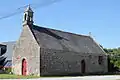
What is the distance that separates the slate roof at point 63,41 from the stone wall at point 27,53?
3.30ft

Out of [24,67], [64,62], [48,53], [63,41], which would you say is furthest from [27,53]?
[63,41]

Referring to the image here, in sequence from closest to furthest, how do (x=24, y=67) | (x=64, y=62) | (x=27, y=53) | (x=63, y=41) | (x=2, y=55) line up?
(x=27, y=53), (x=24, y=67), (x=64, y=62), (x=63, y=41), (x=2, y=55)

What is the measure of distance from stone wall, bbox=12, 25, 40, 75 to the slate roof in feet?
3.30

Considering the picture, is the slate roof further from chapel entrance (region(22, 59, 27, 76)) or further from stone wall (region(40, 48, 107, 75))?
chapel entrance (region(22, 59, 27, 76))

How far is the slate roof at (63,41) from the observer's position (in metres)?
40.5

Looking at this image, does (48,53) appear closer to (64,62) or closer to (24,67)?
(64,62)

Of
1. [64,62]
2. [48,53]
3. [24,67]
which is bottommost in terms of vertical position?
[24,67]

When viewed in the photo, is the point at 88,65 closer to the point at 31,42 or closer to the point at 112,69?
the point at 112,69

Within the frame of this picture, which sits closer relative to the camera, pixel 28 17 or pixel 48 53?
pixel 48 53

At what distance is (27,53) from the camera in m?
40.8

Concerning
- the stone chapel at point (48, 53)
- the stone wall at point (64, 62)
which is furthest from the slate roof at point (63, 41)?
the stone wall at point (64, 62)

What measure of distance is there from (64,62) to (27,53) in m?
6.05

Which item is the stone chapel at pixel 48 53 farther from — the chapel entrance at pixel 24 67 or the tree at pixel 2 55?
the tree at pixel 2 55

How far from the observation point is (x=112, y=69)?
5397 centimetres
